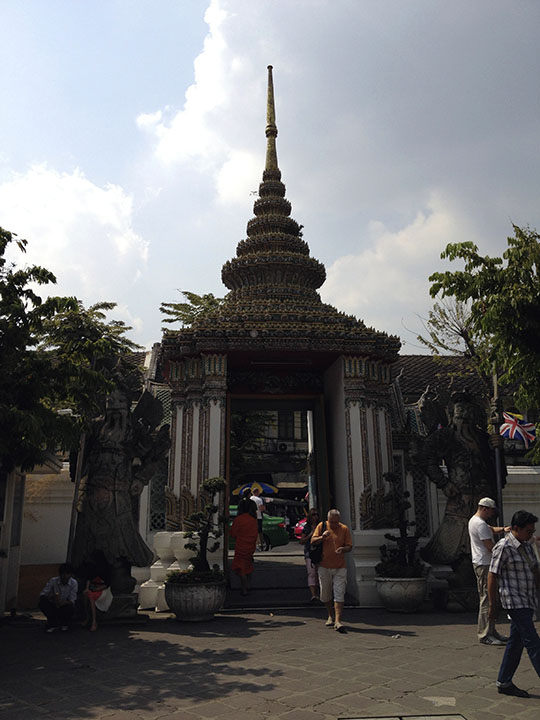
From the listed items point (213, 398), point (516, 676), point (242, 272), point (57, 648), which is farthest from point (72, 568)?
point (242, 272)

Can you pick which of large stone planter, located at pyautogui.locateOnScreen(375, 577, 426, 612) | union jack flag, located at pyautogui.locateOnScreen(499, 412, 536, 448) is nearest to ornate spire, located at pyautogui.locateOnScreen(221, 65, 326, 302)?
union jack flag, located at pyautogui.locateOnScreen(499, 412, 536, 448)

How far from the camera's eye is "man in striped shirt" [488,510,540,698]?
498cm

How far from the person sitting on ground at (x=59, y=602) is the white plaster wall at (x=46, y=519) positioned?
4.22 metres

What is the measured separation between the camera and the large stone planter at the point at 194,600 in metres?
9.14

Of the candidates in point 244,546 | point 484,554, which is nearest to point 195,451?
point 244,546

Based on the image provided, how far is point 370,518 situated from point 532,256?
545 cm

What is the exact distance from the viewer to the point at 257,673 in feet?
20.0

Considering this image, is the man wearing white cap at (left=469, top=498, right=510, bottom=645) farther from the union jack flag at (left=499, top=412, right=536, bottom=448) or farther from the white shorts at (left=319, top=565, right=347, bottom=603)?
the union jack flag at (left=499, top=412, right=536, bottom=448)

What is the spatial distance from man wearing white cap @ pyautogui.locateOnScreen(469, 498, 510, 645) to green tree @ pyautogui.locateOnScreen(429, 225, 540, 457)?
297 centimetres

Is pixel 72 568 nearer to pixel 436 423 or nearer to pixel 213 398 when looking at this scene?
pixel 213 398

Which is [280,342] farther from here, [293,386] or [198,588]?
[198,588]

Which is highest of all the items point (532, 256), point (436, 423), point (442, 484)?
point (532, 256)

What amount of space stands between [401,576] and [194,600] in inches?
134

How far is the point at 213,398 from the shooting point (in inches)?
468
